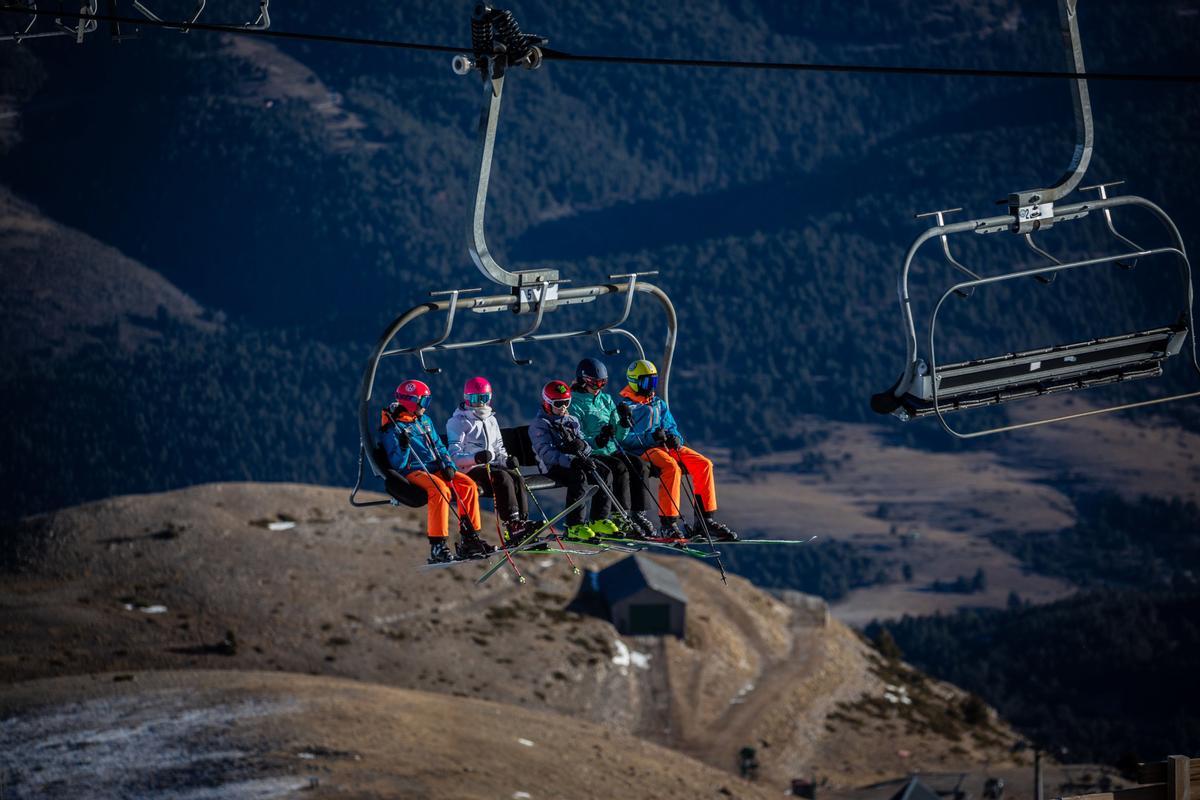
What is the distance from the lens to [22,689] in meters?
85.3

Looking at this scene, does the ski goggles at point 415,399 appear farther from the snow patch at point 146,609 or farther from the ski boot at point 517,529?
the snow patch at point 146,609

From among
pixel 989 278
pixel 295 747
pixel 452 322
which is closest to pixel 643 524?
pixel 452 322

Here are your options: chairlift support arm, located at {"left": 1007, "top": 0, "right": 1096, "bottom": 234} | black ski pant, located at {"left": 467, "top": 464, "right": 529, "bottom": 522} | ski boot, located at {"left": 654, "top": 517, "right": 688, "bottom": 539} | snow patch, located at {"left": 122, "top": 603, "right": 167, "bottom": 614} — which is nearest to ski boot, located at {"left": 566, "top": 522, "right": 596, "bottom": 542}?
black ski pant, located at {"left": 467, "top": 464, "right": 529, "bottom": 522}

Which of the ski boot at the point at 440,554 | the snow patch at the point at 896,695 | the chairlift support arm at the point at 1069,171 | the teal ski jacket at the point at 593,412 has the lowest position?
the snow patch at the point at 896,695

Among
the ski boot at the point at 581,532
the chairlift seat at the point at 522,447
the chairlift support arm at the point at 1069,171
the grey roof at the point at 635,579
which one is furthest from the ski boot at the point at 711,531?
the grey roof at the point at 635,579

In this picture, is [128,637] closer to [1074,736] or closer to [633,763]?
[633,763]

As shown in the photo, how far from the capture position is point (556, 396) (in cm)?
2952

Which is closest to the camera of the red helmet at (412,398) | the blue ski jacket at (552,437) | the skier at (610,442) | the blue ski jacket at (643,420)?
the red helmet at (412,398)

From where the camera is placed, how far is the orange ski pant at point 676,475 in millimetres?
29219

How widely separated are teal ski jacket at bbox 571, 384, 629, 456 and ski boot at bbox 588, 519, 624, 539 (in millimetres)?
1518

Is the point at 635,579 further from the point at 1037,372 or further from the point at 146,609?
the point at 1037,372

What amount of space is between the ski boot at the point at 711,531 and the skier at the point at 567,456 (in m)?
1.21

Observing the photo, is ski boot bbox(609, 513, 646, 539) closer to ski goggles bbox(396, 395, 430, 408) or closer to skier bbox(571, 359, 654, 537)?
skier bbox(571, 359, 654, 537)

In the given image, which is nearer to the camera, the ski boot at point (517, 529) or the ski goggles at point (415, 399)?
the ski goggles at point (415, 399)
